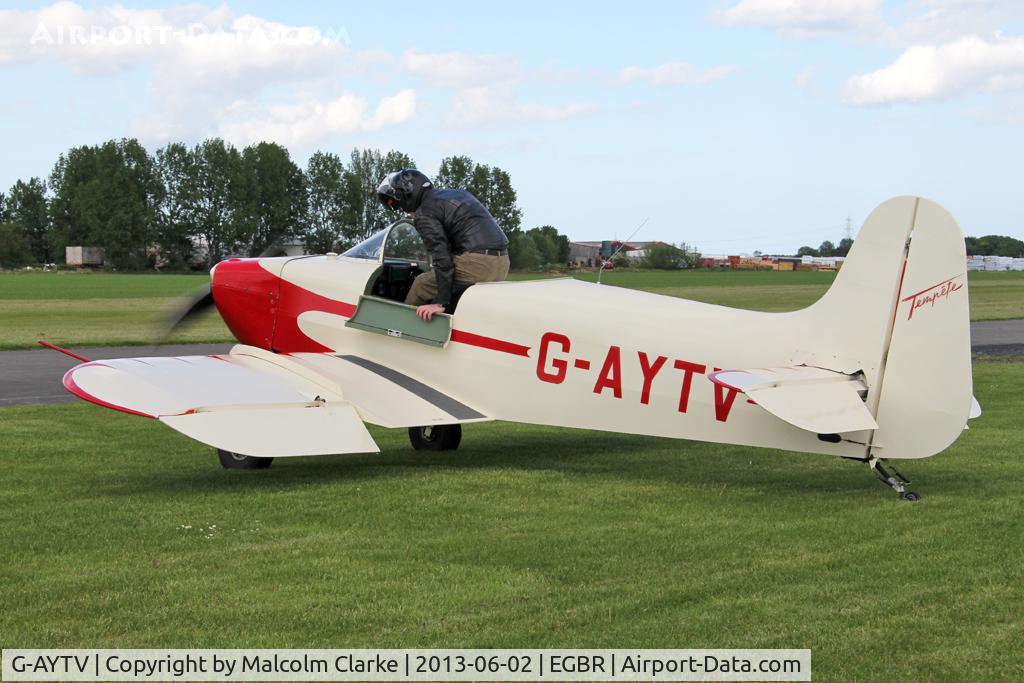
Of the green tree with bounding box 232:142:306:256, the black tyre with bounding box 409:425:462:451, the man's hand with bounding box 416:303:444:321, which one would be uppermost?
the green tree with bounding box 232:142:306:256

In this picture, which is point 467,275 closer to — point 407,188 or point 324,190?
point 407,188

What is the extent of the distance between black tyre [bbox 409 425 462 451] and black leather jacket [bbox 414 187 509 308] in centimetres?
149

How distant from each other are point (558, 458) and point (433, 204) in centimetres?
240

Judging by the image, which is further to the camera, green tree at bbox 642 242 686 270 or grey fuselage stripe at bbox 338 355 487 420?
green tree at bbox 642 242 686 270

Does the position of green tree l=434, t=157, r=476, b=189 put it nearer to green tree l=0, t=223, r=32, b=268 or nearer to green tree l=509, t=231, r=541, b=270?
green tree l=509, t=231, r=541, b=270

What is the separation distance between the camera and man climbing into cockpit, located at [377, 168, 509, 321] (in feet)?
30.9

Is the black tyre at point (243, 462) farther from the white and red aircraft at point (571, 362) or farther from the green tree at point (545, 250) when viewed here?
the green tree at point (545, 250)

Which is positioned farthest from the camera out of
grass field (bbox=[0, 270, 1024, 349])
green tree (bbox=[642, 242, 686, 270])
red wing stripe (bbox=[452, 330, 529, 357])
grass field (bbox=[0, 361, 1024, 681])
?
green tree (bbox=[642, 242, 686, 270])

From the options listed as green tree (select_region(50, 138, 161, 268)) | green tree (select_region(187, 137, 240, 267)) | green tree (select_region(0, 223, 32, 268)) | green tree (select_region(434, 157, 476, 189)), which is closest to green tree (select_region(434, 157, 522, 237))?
green tree (select_region(434, 157, 476, 189))

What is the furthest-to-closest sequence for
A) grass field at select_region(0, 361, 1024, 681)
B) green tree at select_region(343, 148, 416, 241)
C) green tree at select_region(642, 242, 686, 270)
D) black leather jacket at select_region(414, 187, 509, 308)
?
green tree at select_region(343, 148, 416, 241) → green tree at select_region(642, 242, 686, 270) → black leather jacket at select_region(414, 187, 509, 308) → grass field at select_region(0, 361, 1024, 681)

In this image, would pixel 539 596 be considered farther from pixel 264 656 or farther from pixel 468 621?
pixel 264 656

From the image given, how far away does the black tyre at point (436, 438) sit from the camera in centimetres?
1053

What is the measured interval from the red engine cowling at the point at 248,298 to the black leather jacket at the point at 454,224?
1.72 metres

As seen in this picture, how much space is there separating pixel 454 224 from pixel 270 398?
2.20 meters
